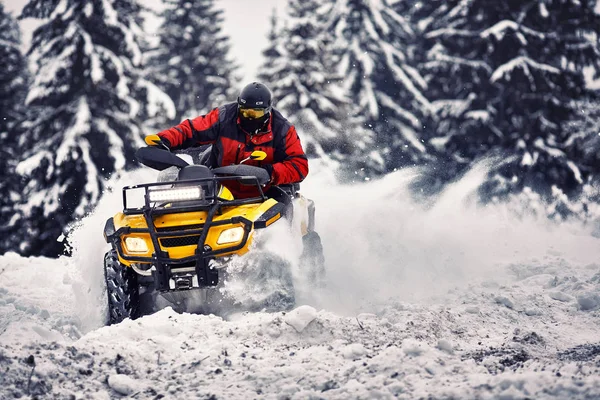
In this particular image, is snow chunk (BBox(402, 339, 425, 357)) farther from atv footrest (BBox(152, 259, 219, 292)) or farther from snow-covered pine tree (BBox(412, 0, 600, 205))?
snow-covered pine tree (BBox(412, 0, 600, 205))

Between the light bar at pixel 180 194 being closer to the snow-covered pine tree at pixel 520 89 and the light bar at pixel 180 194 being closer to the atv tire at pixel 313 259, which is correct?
the atv tire at pixel 313 259

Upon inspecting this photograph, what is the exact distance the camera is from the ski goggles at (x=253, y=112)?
24.6 feet

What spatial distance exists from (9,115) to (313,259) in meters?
22.3

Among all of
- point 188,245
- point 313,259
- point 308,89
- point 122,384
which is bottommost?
point 122,384

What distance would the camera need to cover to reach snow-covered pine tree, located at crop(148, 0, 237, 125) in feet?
122

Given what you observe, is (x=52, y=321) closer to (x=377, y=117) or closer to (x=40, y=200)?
(x=40, y=200)

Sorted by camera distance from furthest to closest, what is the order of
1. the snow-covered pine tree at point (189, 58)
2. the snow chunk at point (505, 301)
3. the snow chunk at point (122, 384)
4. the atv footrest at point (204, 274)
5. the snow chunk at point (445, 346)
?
the snow-covered pine tree at point (189, 58), the snow chunk at point (505, 301), the atv footrest at point (204, 274), the snow chunk at point (445, 346), the snow chunk at point (122, 384)

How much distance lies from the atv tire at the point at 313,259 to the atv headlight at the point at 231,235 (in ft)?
4.47

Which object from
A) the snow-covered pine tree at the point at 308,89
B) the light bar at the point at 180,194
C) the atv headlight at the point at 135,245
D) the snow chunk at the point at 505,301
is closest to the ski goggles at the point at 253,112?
the light bar at the point at 180,194

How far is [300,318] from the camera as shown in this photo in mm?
5559

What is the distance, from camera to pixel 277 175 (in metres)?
7.54

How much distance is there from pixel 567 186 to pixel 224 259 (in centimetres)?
1690

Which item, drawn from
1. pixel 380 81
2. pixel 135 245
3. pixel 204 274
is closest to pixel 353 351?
pixel 204 274

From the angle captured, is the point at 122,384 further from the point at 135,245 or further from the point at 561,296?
the point at 561,296
